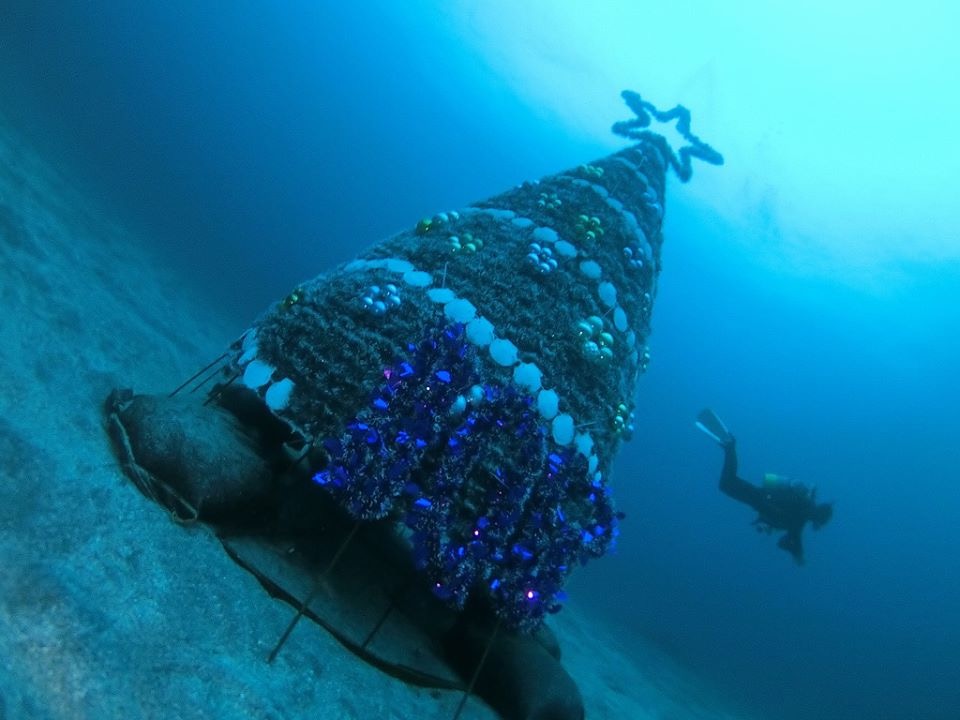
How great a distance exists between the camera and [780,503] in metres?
13.4

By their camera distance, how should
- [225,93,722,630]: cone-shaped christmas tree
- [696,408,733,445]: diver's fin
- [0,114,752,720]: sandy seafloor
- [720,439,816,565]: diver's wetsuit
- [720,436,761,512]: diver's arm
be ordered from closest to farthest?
[0,114,752,720]: sandy seafloor
[225,93,722,630]: cone-shaped christmas tree
[720,439,816,565]: diver's wetsuit
[720,436,761,512]: diver's arm
[696,408,733,445]: diver's fin

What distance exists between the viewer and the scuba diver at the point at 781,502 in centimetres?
1303

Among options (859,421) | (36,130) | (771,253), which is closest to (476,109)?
(771,253)

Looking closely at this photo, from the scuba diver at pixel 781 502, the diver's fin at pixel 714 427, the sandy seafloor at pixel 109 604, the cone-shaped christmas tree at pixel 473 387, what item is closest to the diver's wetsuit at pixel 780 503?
the scuba diver at pixel 781 502

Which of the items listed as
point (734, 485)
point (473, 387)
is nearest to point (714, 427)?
point (734, 485)

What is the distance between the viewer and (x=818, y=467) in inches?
2753

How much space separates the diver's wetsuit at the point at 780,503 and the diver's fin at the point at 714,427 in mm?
208

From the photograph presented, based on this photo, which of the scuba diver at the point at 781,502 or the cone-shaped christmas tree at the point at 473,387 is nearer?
the cone-shaped christmas tree at the point at 473,387

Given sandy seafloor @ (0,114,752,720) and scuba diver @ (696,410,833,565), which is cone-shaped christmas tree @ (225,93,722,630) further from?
scuba diver @ (696,410,833,565)

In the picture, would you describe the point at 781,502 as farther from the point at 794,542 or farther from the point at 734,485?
the point at 734,485

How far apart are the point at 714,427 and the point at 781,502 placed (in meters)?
2.46

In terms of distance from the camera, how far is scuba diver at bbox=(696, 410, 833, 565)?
42.8ft

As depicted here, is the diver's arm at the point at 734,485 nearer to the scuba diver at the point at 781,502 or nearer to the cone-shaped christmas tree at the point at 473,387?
the scuba diver at the point at 781,502

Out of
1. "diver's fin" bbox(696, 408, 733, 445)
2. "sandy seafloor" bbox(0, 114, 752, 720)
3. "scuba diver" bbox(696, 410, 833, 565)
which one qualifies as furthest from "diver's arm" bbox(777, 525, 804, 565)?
"sandy seafloor" bbox(0, 114, 752, 720)
